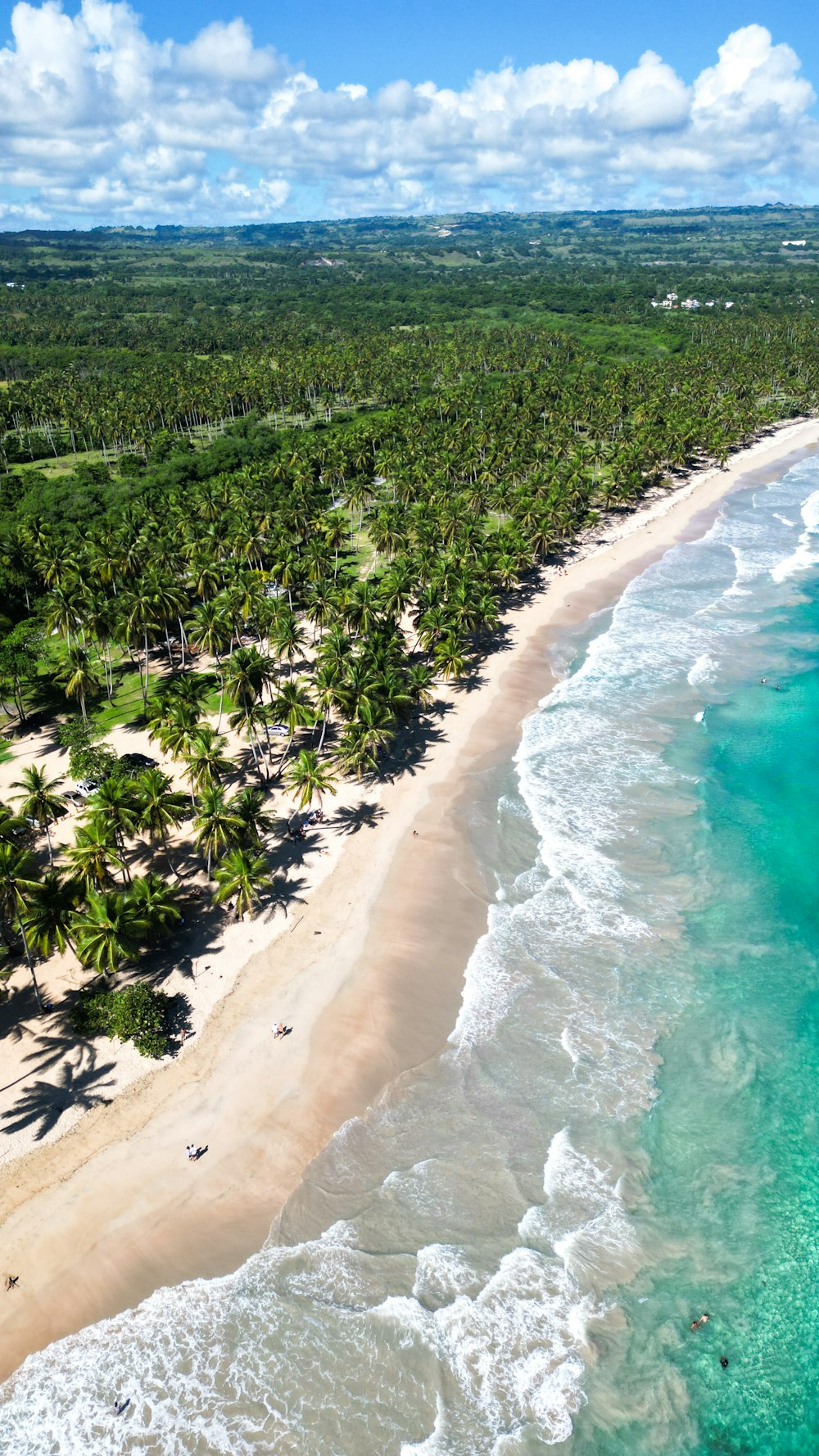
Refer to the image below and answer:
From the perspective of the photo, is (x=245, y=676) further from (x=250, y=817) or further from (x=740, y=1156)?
(x=740, y=1156)

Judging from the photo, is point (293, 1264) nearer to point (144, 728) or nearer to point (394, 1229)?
point (394, 1229)

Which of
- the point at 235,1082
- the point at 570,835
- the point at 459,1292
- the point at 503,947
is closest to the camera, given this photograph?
the point at 459,1292

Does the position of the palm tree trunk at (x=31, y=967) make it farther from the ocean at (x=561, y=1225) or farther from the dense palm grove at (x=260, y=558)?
the ocean at (x=561, y=1225)

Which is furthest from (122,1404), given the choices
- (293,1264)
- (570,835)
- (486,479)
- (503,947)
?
(486,479)

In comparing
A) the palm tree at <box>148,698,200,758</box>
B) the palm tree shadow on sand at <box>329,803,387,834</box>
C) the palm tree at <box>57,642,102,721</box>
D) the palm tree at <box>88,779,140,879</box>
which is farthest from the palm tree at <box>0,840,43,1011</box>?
the palm tree at <box>57,642,102,721</box>

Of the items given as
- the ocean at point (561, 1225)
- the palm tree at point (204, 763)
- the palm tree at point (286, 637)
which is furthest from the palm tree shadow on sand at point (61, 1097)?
the palm tree at point (286, 637)

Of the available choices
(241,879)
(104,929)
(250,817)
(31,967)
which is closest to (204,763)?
(250,817)
